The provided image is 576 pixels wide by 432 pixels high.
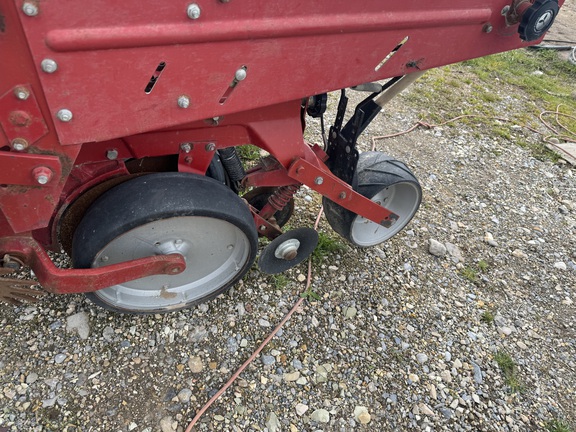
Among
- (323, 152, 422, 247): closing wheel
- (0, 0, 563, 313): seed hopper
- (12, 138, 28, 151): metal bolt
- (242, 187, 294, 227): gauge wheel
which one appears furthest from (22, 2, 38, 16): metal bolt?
(323, 152, 422, 247): closing wheel

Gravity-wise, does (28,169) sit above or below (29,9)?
below

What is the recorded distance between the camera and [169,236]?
195 centimetres

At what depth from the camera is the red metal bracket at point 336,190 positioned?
197 cm

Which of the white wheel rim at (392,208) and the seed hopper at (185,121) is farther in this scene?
the white wheel rim at (392,208)

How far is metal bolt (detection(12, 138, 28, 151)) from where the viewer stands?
49.2 inches

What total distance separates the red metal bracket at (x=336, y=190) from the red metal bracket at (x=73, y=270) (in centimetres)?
67

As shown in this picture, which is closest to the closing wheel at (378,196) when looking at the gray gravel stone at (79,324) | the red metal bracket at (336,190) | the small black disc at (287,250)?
the red metal bracket at (336,190)

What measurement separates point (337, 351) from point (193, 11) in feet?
5.55

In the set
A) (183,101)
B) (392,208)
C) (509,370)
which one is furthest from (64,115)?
(509,370)

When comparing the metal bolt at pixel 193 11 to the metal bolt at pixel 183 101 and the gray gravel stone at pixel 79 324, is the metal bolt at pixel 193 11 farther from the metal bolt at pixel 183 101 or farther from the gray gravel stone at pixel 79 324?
the gray gravel stone at pixel 79 324

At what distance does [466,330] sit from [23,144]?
228 cm

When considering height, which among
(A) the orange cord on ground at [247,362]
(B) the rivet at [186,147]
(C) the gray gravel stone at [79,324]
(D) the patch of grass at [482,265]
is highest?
(B) the rivet at [186,147]

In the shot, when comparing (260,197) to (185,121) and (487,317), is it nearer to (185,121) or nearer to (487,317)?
(185,121)

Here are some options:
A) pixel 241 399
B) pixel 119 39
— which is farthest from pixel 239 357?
pixel 119 39
